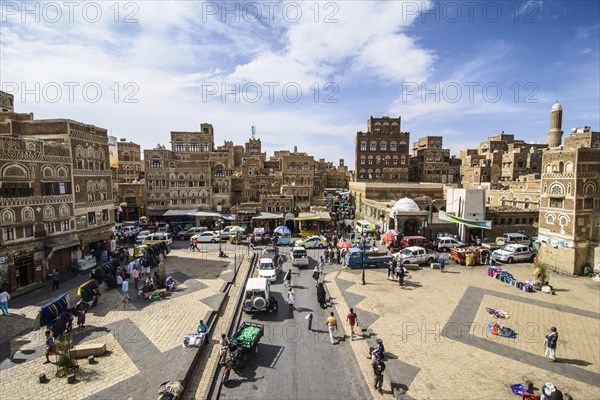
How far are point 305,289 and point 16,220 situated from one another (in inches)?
846

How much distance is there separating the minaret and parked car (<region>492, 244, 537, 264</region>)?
14.5 meters

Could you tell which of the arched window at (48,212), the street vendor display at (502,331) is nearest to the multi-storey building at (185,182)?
the arched window at (48,212)

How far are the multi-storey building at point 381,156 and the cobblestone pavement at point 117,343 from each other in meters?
50.4

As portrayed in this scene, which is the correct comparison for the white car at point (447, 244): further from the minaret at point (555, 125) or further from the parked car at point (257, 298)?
the parked car at point (257, 298)

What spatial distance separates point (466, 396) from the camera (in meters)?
11.3

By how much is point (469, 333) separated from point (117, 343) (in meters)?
17.3

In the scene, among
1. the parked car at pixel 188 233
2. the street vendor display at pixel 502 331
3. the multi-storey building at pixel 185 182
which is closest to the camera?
the street vendor display at pixel 502 331

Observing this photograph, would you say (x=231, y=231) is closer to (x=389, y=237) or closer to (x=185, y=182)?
(x=185, y=182)

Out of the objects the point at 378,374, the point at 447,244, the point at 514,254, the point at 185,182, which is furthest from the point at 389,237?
the point at 185,182

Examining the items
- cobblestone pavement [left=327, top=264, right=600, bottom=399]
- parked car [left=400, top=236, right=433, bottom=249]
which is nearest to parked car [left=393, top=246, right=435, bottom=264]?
cobblestone pavement [left=327, top=264, right=600, bottom=399]

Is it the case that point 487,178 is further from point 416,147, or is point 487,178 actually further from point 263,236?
point 263,236

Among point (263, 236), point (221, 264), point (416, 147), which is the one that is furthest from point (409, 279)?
point (416, 147)

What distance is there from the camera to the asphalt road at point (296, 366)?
11414 millimetres

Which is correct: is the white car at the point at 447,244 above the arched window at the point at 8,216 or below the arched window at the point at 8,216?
below
